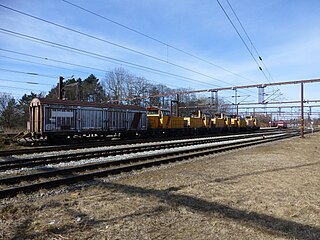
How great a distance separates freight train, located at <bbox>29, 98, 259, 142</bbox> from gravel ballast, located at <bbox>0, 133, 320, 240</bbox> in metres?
12.5

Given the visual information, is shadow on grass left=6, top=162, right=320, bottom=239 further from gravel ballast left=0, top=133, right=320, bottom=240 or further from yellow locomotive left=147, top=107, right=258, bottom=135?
yellow locomotive left=147, top=107, right=258, bottom=135

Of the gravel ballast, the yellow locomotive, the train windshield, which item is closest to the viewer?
the gravel ballast

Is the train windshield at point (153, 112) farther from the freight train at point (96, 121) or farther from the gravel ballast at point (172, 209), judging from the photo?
the gravel ballast at point (172, 209)

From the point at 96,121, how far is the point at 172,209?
58.1 ft

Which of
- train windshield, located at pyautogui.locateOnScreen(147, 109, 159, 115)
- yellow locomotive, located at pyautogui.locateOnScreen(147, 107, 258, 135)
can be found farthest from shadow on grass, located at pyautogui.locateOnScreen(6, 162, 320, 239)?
train windshield, located at pyautogui.locateOnScreen(147, 109, 159, 115)

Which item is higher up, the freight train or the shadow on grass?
the freight train

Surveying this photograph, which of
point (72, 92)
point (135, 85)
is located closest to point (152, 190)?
point (72, 92)

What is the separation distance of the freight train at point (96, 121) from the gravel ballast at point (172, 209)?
12.5 m

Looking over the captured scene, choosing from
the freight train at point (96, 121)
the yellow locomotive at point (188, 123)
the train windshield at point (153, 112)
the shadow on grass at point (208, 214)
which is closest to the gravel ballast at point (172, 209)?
the shadow on grass at point (208, 214)

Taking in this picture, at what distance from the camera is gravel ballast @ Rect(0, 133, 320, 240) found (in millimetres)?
4098

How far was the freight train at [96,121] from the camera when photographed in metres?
18.8

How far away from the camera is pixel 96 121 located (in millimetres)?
21953

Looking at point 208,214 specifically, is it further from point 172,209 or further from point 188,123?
point 188,123

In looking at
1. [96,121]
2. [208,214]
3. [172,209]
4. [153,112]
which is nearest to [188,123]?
[153,112]
